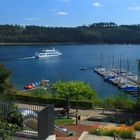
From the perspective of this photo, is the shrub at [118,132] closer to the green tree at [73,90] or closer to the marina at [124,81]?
the green tree at [73,90]

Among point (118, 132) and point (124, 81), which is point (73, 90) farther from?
point (124, 81)

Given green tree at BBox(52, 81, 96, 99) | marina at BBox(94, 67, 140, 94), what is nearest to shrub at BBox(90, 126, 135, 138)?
green tree at BBox(52, 81, 96, 99)

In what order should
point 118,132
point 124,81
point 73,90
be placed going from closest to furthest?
point 118,132, point 73,90, point 124,81

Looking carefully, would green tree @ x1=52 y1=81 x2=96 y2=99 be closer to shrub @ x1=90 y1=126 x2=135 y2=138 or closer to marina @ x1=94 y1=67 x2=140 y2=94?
shrub @ x1=90 y1=126 x2=135 y2=138

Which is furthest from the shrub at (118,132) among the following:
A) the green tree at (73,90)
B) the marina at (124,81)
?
the marina at (124,81)

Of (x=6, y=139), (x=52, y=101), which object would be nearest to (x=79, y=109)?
(x=52, y=101)

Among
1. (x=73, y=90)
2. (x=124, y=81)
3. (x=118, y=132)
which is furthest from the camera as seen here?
(x=124, y=81)

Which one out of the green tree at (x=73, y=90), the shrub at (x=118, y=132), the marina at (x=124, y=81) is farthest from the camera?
the marina at (x=124, y=81)

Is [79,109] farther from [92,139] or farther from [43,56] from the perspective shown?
[43,56]

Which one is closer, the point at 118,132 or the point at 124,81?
the point at 118,132

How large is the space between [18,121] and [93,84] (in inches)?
3282

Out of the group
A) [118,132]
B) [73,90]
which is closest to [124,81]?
[73,90]

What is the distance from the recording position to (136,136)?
17.2 metres

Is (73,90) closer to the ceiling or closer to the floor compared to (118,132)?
closer to the floor
